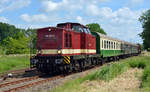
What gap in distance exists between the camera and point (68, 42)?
13148 millimetres

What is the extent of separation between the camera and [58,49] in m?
12.4

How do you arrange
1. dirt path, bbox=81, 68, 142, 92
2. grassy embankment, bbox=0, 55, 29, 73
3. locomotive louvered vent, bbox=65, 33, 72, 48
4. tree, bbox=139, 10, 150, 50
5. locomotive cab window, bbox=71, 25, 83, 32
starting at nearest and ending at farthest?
1. dirt path, bbox=81, 68, 142, 92
2. locomotive louvered vent, bbox=65, 33, 72, 48
3. locomotive cab window, bbox=71, 25, 83, 32
4. grassy embankment, bbox=0, 55, 29, 73
5. tree, bbox=139, 10, 150, 50

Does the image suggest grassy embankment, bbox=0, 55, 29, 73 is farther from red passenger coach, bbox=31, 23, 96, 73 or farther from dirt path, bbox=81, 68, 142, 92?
dirt path, bbox=81, 68, 142, 92

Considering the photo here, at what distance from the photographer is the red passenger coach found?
12.5 metres

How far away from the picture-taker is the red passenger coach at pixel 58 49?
12464mm

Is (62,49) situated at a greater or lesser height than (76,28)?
lesser

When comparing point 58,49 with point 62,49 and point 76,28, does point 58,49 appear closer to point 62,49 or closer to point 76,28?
point 62,49

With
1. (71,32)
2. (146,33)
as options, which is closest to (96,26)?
A: (146,33)

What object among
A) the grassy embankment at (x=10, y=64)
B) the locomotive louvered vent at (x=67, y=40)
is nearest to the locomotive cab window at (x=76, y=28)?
the locomotive louvered vent at (x=67, y=40)

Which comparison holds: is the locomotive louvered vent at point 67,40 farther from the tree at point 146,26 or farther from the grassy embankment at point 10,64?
the tree at point 146,26

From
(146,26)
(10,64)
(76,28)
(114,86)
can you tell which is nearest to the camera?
(114,86)

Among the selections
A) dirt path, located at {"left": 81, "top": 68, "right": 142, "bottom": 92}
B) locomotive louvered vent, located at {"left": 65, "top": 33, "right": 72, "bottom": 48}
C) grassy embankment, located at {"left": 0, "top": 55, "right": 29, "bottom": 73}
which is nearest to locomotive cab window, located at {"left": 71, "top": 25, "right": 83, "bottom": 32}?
locomotive louvered vent, located at {"left": 65, "top": 33, "right": 72, "bottom": 48}

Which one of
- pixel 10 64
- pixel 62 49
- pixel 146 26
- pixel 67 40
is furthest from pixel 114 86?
pixel 146 26

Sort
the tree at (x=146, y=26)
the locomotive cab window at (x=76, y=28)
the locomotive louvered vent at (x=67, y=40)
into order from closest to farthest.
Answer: the locomotive louvered vent at (x=67, y=40), the locomotive cab window at (x=76, y=28), the tree at (x=146, y=26)
